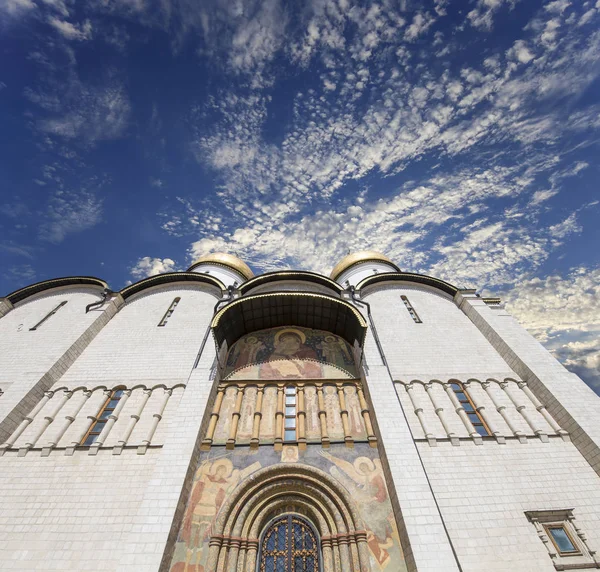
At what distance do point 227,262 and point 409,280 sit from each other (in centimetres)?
1095

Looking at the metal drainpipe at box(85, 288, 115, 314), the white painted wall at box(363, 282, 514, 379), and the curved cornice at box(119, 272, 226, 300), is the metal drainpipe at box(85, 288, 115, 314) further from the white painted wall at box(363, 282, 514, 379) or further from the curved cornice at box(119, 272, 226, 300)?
the white painted wall at box(363, 282, 514, 379)

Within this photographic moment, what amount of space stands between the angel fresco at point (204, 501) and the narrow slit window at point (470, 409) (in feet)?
19.0

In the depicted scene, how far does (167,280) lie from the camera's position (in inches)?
555

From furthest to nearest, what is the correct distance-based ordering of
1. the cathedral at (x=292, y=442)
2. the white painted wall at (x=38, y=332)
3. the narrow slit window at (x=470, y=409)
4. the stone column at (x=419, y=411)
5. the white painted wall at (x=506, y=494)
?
1. the white painted wall at (x=38, y=332)
2. the narrow slit window at (x=470, y=409)
3. the stone column at (x=419, y=411)
4. the cathedral at (x=292, y=442)
5. the white painted wall at (x=506, y=494)

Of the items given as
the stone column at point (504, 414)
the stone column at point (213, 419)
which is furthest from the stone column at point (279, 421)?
the stone column at point (504, 414)

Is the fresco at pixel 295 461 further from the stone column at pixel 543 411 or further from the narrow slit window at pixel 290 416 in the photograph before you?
the stone column at pixel 543 411

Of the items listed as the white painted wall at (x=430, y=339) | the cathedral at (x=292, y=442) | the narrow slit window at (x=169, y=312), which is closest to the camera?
the cathedral at (x=292, y=442)

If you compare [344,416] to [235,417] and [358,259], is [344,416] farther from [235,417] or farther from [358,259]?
[358,259]

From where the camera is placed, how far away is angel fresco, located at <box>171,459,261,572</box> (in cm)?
614

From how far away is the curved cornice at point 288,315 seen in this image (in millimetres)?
10602

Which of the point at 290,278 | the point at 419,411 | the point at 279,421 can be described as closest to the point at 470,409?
the point at 419,411

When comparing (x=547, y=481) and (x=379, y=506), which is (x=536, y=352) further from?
(x=379, y=506)

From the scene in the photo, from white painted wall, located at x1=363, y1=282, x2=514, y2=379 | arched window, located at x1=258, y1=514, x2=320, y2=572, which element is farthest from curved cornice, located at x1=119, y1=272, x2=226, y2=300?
arched window, located at x1=258, y1=514, x2=320, y2=572

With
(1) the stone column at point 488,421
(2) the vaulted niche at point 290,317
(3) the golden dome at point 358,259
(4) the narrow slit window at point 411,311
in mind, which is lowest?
(1) the stone column at point 488,421
